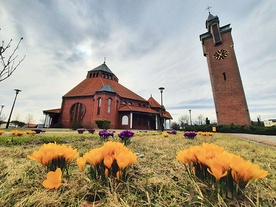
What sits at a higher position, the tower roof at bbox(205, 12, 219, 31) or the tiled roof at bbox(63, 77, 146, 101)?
the tower roof at bbox(205, 12, 219, 31)

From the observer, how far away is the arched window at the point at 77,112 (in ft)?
74.1

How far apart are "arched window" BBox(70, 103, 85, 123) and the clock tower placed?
21.5 metres

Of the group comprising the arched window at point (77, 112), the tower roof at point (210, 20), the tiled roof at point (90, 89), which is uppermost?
the tower roof at point (210, 20)

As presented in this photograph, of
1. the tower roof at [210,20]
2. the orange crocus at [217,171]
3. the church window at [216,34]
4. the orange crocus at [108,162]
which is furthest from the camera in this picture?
the tower roof at [210,20]

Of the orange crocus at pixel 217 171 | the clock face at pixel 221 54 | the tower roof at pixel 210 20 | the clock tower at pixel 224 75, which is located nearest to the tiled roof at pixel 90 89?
the clock tower at pixel 224 75

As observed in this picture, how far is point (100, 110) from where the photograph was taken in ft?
69.1

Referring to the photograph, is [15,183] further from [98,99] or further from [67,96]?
[67,96]

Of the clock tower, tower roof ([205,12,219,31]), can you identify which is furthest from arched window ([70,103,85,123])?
tower roof ([205,12,219,31])

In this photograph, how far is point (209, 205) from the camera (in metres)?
0.68

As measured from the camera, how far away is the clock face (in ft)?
71.6

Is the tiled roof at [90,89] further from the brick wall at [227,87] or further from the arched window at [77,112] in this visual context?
the brick wall at [227,87]

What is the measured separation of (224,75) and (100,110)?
20.3 m

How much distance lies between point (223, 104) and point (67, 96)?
25.8 meters

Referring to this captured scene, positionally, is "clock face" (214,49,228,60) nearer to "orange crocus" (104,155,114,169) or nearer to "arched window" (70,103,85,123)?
"arched window" (70,103,85,123)
